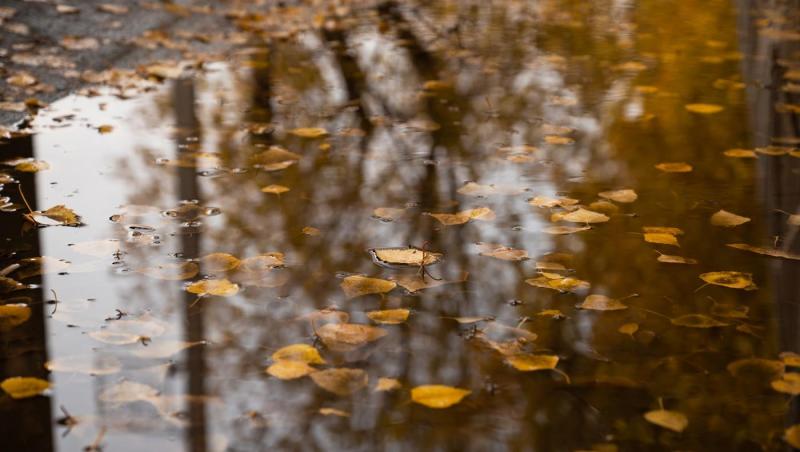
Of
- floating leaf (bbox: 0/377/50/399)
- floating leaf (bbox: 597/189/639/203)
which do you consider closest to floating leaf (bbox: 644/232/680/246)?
floating leaf (bbox: 597/189/639/203)

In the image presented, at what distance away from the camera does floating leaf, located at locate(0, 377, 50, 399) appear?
1.87 meters

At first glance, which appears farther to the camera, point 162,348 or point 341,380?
point 162,348

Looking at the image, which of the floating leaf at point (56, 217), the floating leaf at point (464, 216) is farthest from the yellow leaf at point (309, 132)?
the floating leaf at point (56, 217)

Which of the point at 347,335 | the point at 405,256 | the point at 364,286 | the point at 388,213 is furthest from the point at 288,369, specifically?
the point at 388,213

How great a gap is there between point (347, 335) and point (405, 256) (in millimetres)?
513

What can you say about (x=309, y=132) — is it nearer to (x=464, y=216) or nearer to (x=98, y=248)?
(x=464, y=216)

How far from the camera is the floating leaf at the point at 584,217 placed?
2855mm

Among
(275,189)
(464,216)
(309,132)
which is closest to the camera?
(464,216)

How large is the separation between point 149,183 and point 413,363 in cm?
155

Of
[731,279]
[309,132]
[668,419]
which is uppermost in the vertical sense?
[309,132]

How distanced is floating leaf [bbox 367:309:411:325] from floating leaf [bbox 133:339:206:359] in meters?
0.43

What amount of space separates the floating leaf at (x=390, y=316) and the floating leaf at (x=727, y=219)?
1.20 metres

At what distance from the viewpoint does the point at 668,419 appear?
181cm

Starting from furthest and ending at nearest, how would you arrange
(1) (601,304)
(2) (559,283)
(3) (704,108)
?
(3) (704,108)
(2) (559,283)
(1) (601,304)
